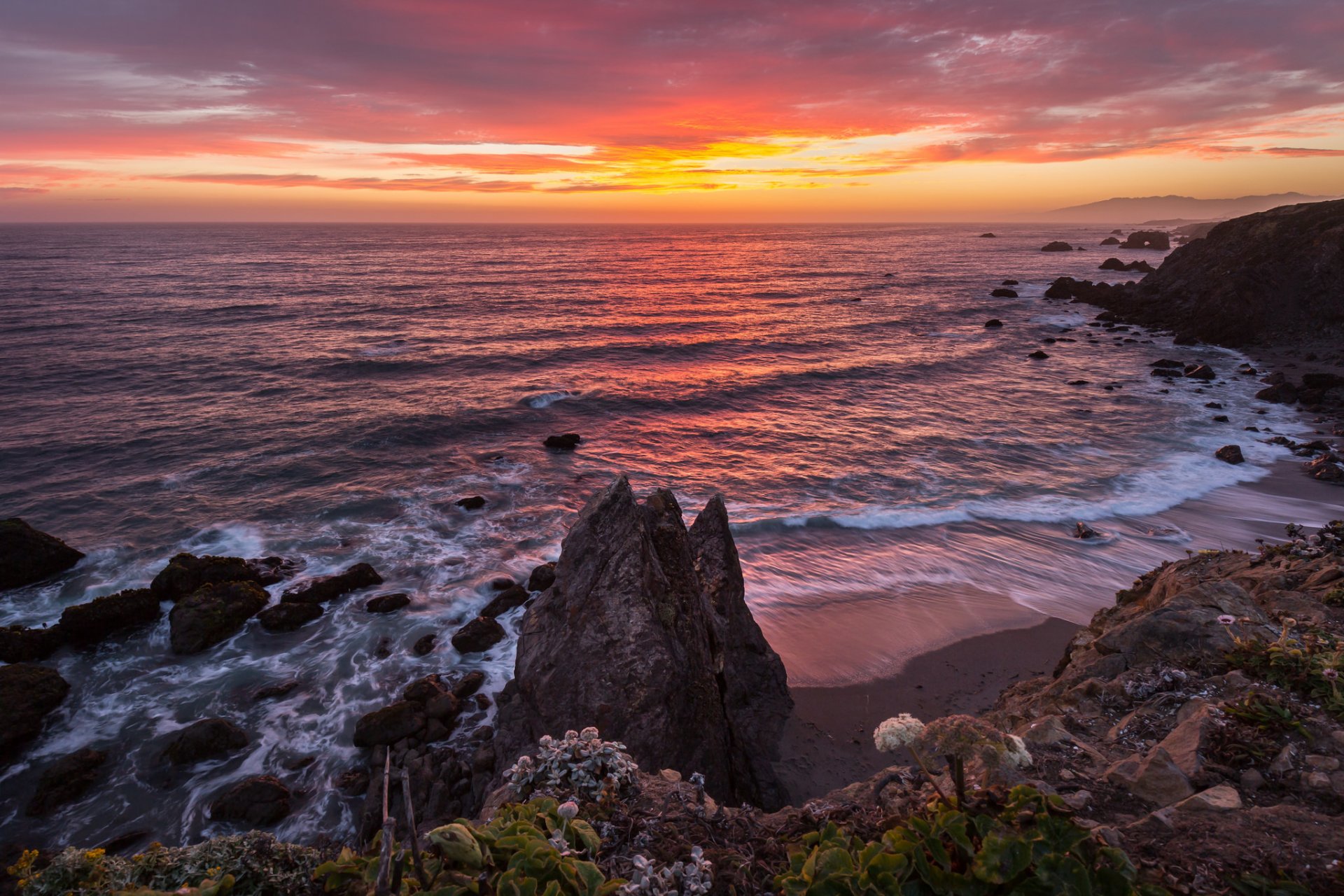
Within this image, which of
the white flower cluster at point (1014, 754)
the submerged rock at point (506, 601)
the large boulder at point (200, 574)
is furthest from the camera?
the large boulder at point (200, 574)

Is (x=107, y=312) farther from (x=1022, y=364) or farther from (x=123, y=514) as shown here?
(x=1022, y=364)

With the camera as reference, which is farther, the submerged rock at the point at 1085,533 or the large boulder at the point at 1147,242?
the large boulder at the point at 1147,242

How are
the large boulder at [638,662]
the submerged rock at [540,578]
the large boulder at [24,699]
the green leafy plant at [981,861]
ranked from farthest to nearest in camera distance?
1. the submerged rock at [540,578]
2. the large boulder at [24,699]
3. the large boulder at [638,662]
4. the green leafy plant at [981,861]

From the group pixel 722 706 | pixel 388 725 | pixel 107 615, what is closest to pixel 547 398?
pixel 107 615

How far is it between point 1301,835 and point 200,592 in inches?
825

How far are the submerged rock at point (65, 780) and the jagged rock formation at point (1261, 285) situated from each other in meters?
66.6

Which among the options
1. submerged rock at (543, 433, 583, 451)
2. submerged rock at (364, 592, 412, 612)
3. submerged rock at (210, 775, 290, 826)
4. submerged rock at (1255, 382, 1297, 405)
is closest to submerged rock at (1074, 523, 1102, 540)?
submerged rock at (543, 433, 583, 451)

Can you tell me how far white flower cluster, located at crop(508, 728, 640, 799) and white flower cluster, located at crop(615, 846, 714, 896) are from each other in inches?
41.3

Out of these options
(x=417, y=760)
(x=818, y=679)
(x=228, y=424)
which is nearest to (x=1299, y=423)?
(x=818, y=679)

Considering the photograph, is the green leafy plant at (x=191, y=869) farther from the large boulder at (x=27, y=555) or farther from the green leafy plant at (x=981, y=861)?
the large boulder at (x=27, y=555)

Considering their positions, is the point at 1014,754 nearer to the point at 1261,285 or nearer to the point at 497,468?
the point at 497,468

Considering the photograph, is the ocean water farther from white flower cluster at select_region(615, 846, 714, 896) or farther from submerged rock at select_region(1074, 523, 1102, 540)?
white flower cluster at select_region(615, 846, 714, 896)

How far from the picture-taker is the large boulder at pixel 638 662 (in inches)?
360

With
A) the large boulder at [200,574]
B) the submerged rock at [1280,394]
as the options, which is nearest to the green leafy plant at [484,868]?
the large boulder at [200,574]
